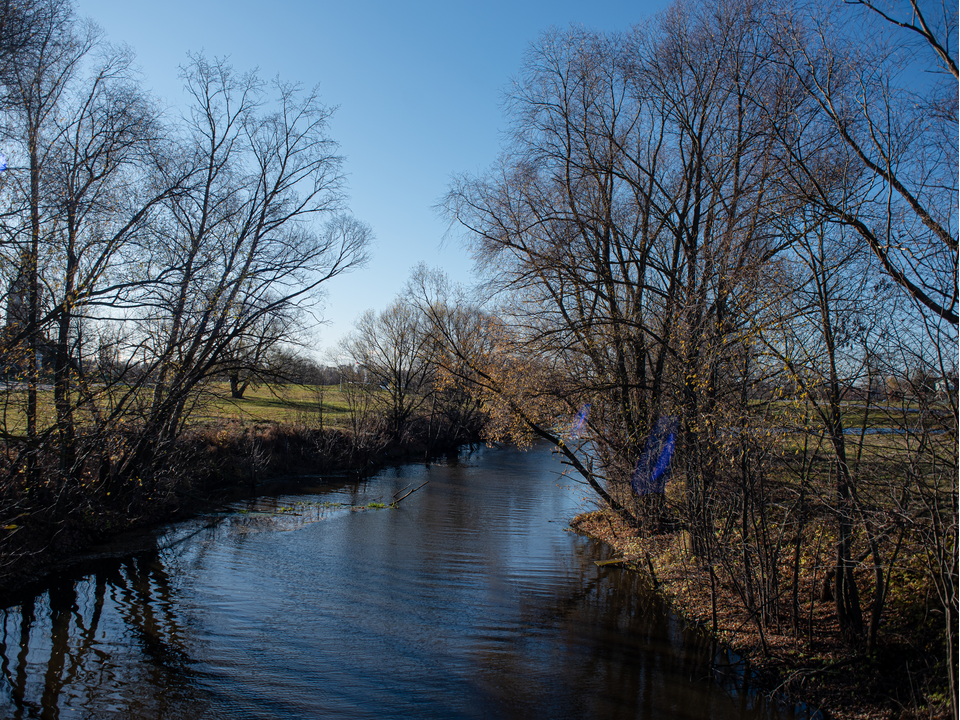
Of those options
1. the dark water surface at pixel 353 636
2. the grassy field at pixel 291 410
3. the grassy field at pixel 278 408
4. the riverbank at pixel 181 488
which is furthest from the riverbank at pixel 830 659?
the grassy field at pixel 291 410

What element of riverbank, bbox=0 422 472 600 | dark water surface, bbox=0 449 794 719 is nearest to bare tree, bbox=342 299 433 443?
riverbank, bbox=0 422 472 600

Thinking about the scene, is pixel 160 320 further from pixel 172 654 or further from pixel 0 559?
pixel 172 654

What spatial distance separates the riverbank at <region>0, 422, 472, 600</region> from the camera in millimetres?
11656

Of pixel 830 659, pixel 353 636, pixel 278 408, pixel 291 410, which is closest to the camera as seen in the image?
pixel 830 659

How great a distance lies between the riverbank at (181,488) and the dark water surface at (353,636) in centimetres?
104

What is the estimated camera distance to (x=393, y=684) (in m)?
8.19

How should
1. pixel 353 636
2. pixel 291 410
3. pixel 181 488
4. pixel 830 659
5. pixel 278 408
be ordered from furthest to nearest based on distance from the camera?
pixel 278 408 < pixel 291 410 < pixel 181 488 < pixel 353 636 < pixel 830 659

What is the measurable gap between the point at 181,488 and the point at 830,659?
60.1 ft

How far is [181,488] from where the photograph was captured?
18.9 metres

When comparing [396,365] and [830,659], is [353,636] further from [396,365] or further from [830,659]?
[396,365]

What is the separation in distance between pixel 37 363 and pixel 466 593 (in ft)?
32.5

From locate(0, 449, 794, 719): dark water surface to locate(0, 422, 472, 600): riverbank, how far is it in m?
1.04

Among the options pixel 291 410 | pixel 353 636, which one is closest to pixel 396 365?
pixel 291 410

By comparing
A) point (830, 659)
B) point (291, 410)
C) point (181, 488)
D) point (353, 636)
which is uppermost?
point (291, 410)
